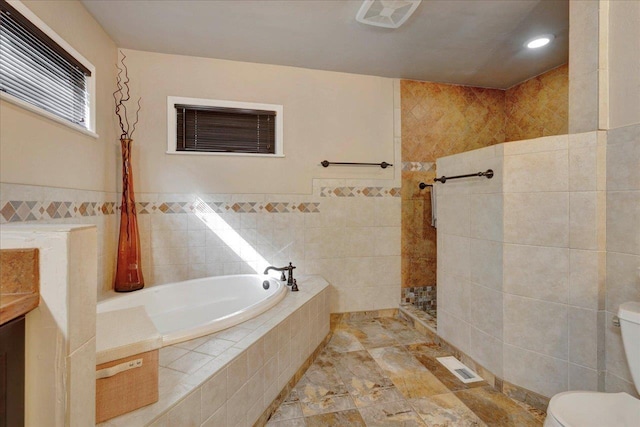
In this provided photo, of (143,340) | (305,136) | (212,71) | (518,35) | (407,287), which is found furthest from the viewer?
(407,287)

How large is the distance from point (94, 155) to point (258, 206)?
4.21ft

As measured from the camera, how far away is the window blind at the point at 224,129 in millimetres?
2670

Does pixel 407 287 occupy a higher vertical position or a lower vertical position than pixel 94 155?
lower

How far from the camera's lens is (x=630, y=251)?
→ 147 centimetres

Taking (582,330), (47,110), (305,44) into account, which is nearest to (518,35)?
(305,44)

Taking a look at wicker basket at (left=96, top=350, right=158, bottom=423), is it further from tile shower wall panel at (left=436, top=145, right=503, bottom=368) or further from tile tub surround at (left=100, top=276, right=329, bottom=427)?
tile shower wall panel at (left=436, top=145, right=503, bottom=368)

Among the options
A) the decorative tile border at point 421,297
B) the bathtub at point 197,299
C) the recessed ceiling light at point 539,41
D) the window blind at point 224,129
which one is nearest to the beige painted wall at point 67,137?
the window blind at point 224,129

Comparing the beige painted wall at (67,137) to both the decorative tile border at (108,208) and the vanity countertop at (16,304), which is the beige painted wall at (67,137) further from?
the vanity countertop at (16,304)

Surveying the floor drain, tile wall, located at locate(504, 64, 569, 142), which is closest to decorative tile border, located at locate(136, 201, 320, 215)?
the floor drain

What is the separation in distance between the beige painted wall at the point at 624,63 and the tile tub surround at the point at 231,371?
82.8 inches

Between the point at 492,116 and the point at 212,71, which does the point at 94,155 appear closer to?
the point at 212,71

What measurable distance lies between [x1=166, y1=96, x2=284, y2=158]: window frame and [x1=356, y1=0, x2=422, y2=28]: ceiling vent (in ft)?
3.69

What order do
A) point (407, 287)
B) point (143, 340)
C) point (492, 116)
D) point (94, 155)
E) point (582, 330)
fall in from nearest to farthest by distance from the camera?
point (143, 340) → point (582, 330) → point (94, 155) → point (407, 287) → point (492, 116)

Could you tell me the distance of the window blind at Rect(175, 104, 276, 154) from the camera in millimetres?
2670
